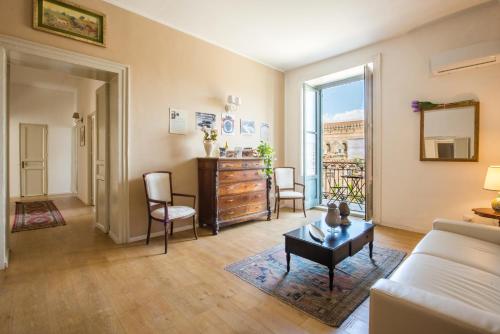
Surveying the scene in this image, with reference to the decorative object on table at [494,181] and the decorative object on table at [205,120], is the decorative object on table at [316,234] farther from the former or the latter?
the decorative object on table at [205,120]

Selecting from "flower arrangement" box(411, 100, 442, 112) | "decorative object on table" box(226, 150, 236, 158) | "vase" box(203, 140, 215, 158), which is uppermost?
"flower arrangement" box(411, 100, 442, 112)

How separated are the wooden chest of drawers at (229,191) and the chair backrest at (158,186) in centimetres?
58

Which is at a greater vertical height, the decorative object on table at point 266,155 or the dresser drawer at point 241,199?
the decorative object on table at point 266,155

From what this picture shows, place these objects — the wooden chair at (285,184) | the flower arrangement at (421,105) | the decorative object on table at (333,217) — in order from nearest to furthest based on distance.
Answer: the decorative object on table at (333,217) < the flower arrangement at (421,105) < the wooden chair at (285,184)

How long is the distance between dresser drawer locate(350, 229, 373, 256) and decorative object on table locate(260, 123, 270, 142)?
2907 millimetres

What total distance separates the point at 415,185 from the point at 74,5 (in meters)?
5.01

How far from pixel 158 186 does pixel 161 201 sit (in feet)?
1.28

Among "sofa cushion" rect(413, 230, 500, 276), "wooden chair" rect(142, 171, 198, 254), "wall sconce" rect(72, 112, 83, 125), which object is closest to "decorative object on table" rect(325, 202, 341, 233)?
"sofa cushion" rect(413, 230, 500, 276)

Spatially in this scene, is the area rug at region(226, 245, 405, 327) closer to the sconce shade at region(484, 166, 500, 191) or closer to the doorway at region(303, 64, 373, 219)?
the sconce shade at region(484, 166, 500, 191)

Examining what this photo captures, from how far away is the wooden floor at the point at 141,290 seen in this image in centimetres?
165

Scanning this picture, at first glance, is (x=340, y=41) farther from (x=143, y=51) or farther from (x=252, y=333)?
(x=252, y=333)

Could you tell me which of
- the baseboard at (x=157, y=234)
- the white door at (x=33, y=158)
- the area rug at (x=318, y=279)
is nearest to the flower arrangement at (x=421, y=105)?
the area rug at (x=318, y=279)

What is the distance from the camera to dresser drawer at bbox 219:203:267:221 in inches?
145

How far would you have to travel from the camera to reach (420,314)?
960 millimetres
